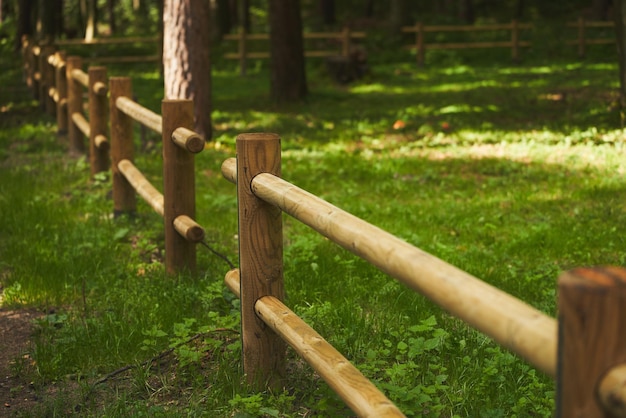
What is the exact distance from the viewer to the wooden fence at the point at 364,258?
5.90 ft

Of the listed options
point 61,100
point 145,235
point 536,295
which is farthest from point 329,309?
point 61,100

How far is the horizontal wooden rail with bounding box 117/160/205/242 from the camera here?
18.4 ft

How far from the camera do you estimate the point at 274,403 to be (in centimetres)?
399

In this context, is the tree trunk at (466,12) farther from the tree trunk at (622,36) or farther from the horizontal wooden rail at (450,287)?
the horizontal wooden rail at (450,287)

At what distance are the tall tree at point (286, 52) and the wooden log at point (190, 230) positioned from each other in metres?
9.95

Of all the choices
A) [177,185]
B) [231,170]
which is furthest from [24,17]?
[231,170]

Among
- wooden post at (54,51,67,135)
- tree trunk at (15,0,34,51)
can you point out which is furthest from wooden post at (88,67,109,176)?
tree trunk at (15,0,34,51)

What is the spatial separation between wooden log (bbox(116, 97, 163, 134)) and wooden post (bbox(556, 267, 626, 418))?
447 centimetres

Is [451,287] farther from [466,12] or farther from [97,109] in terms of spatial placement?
[466,12]

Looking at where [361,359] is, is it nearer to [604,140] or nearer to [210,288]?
[210,288]

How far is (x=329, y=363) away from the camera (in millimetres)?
3312

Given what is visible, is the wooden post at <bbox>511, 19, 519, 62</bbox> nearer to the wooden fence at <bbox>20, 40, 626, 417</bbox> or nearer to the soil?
the wooden fence at <bbox>20, 40, 626, 417</bbox>

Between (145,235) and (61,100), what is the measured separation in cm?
561

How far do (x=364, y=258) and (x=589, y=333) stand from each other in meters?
1.15
